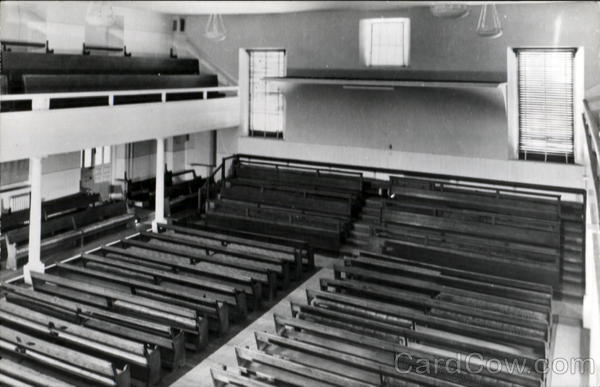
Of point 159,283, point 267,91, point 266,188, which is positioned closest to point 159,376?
point 159,283

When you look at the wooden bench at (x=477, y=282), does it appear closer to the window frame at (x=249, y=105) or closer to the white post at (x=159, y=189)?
the white post at (x=159, y=189)

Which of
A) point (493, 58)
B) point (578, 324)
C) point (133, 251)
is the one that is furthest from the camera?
point (493, 58)

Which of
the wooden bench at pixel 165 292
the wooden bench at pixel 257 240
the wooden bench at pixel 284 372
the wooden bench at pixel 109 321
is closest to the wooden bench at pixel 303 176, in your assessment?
the wooden bench at pixel 257 240

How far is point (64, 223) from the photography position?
43.9 ft

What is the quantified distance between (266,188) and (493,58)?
6834mm

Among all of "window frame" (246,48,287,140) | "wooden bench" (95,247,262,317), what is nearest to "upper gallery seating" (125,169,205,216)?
"window frame" (246,48,287,140)

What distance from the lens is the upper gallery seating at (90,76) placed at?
12.3 metres

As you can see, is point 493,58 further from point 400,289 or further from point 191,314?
point 191,314

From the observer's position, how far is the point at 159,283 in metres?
10.3

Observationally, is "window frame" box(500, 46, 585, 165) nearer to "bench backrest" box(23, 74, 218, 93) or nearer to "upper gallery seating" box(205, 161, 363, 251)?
"upper gallery seating" box(205, 161, 363, 251)

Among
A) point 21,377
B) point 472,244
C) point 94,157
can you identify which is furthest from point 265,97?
point 21,377

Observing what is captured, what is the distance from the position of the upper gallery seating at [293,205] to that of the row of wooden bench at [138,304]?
134 centimetres

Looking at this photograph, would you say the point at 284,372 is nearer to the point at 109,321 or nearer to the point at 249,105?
the point at 109,321

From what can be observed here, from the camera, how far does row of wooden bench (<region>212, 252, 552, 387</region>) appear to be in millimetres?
6680
